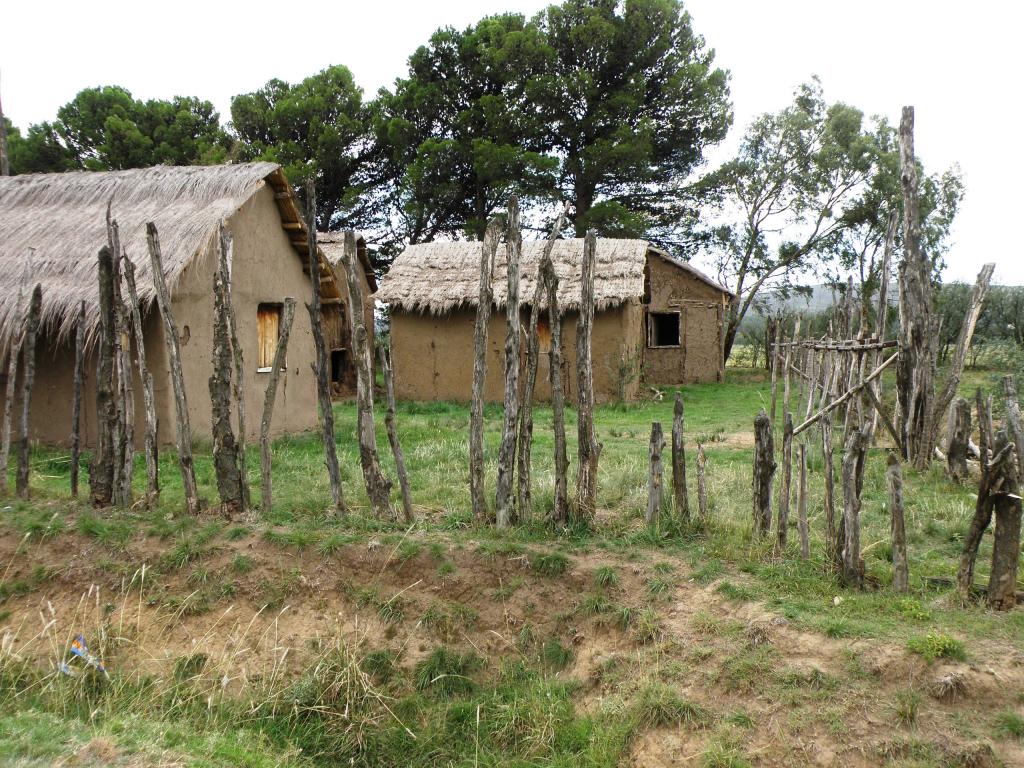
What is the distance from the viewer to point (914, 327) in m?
7.34

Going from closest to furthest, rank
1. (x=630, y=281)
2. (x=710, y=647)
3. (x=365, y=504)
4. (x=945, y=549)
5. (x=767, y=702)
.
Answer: (x=767, y=702) → (x=710, y=647) → (x=945, y=549) → (x=365, y=504) → (x=630, y=281)

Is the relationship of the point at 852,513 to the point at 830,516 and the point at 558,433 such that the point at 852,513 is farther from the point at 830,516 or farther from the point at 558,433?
the point at 558,433

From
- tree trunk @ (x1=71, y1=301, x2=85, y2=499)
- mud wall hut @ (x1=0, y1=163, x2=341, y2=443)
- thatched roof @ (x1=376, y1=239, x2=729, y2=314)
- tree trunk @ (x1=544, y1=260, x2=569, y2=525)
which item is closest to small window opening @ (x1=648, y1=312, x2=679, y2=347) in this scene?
thatched roof @ (x1=376, y1=239, x2=729, y2=314)

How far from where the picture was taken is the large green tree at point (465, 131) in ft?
69.7

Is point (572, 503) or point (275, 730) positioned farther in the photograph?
point (572, 503)

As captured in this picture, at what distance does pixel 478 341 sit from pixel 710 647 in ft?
8.12

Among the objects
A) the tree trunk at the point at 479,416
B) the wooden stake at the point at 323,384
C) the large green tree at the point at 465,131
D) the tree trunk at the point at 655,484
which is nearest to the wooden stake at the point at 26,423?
the wooden stake at the point at 323,384

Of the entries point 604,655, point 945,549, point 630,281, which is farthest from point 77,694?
point 630,281

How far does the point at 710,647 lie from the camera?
4039 millimetres

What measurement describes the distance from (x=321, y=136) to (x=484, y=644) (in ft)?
66.2

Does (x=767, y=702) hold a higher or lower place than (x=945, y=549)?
lower

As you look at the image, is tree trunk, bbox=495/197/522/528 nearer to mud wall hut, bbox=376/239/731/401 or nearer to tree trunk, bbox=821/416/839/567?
tree trunk, bbox=821/416/839/567

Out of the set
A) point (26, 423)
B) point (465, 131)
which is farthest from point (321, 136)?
point (26, 423)

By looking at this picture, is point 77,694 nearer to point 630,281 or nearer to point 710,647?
point 710,647
